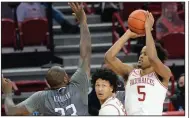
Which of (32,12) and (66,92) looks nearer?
(66,92)

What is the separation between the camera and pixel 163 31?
12.1 m

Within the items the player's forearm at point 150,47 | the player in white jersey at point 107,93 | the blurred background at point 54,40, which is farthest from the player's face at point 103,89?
the blurred background at point 54,40

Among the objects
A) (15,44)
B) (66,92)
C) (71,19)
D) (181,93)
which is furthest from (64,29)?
(66,92)

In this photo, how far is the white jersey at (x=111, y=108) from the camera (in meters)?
5.31

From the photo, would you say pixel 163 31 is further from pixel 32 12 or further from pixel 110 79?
pixel 110 79

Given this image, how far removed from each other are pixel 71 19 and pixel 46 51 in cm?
143

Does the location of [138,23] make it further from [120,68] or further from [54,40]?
[54,40]

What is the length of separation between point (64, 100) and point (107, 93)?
2.07 feet

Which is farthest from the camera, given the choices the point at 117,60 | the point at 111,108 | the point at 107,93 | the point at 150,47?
the point at 117,60

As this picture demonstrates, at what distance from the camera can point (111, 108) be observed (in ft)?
17.5

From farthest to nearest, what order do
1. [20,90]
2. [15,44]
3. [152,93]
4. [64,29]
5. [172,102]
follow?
[64,29] < [15,44] < [20,90] < [172,102] < [152,93]

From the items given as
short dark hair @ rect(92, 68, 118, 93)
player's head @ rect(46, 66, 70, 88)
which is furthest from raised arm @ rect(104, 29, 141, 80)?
short dark hair @ rect(92, 68, 118, 93)

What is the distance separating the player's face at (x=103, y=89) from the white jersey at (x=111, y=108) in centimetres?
6

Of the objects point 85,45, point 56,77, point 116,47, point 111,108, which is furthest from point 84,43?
point 111,108
